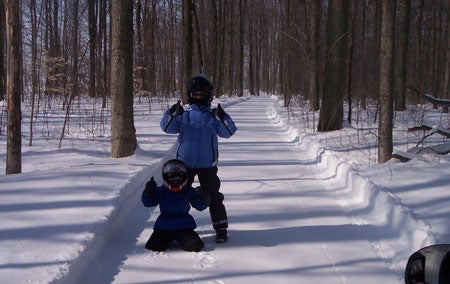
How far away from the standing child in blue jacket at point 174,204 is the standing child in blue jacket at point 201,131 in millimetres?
287

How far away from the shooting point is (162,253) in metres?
4.60

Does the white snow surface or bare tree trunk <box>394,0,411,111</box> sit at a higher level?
bare tree trunk <box>394,0,411,111</box>

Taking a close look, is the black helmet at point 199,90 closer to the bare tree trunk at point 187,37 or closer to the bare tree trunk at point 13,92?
the bare tree trunk at point 13,92

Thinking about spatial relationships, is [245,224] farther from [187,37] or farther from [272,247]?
[187,37]

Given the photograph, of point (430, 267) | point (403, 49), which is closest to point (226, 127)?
point (430, 267)

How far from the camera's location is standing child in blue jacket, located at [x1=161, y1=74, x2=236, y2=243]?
5.03m

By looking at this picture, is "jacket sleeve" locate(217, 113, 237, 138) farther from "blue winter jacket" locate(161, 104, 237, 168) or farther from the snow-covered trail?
the snow-covered trail

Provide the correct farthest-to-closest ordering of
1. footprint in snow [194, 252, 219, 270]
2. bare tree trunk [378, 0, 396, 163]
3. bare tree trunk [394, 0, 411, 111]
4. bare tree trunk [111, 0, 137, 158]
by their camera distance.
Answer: bare tree trunk [394, 0, 411, 111], bare tree trunk [111, 0, 137, 158], bare tree trunk [378, 0, 396, 163], footprint in snow [194, 252, 219, 270]

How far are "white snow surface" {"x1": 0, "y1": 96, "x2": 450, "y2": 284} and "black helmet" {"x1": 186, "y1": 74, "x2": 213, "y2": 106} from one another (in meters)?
1.52

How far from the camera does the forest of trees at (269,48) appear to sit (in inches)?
574

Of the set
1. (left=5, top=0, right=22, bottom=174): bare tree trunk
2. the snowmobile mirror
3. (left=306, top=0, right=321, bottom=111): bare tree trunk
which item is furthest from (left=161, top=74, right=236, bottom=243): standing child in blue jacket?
(left=306, top=0, right=321, bottom=111): bare tree trunk

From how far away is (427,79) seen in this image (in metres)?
40.9

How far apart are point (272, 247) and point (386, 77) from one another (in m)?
5.02

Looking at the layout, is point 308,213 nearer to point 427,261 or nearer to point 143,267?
point 143,267
